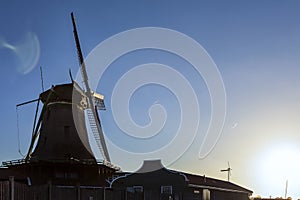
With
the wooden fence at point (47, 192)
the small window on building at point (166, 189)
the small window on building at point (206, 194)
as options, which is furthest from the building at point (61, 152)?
the wooden fence at point (47, 192)

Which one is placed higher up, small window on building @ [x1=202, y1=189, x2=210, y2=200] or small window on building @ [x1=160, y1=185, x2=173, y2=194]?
small window on building @ [x1=160, y1=185, x2=173, y2=194]

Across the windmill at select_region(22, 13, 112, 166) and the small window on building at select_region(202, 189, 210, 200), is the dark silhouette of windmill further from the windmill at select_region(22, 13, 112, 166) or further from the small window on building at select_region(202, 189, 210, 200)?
the small window on building at select_region(202, 189, 210, 200)

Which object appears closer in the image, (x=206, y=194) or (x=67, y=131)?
(x=67, y=131)

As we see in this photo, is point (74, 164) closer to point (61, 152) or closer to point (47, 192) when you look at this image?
point (61, 152)

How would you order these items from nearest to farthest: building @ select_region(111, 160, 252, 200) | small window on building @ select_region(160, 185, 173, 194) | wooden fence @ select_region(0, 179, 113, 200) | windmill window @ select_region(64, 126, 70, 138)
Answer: wooden fence @ select_region(0, 179, 113, 200)
building @ select_region(111, 160, 252, 200)
small window on building @ select_region(160, 185, 173, 194)
windmill window @ select_region(64, 126, 70, 138)

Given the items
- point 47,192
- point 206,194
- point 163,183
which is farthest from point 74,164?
point 47,192

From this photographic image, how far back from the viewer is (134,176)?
36.8 meters

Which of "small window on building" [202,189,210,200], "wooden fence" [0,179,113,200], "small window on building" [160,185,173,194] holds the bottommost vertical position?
"small window on building" [202,189,210,200]

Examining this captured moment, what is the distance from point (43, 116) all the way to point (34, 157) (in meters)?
3.70

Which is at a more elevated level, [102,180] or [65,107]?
[65,107]

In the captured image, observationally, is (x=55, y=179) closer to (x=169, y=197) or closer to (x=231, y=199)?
(x=169, y=197)

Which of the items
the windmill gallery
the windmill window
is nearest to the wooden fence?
the windmill gallery

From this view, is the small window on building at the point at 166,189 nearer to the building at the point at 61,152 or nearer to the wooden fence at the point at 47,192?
the building at the point at 61,152

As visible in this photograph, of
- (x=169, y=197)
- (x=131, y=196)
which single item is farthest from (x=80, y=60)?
(x=131, y=196)
